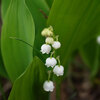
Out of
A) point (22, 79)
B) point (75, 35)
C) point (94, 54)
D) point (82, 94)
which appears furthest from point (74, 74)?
point (22, 79)

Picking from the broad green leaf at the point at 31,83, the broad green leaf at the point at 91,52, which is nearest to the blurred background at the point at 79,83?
the broad green leaf at the point at 91,52

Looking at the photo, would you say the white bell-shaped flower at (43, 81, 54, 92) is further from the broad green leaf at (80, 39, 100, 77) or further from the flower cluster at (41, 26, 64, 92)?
the broad green leaf at (80, 39, 100, 77)

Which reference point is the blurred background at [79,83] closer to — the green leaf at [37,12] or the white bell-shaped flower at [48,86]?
the green leaf at [37,12]

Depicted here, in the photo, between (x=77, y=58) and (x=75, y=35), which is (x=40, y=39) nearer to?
(x=75, y=35)

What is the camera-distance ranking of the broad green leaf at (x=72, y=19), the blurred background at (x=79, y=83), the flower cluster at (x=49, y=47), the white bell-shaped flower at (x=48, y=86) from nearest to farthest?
the flower cluster at (x=49, y=47), the white bell-shaped flower at (x=48, y=86), the broad green leaf at (x=72, y=19), the blurred background at (x=79, y=83)

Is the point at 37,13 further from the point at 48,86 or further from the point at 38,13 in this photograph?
the point at 48,86

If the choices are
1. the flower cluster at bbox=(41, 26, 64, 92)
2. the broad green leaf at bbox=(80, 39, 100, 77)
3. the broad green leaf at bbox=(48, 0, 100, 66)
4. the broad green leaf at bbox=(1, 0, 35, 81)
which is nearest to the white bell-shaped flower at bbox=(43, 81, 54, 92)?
the flower cluster at bbox=(41, 26, 64, 92)
